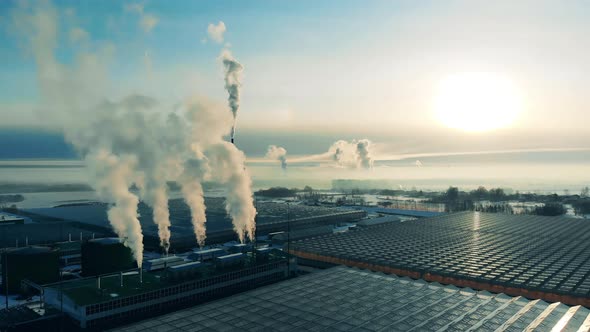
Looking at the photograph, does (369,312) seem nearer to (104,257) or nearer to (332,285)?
(332,285)

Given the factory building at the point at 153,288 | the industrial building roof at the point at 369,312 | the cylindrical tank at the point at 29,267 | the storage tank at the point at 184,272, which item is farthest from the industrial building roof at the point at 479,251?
the cylindrical tank at the point at 29,267

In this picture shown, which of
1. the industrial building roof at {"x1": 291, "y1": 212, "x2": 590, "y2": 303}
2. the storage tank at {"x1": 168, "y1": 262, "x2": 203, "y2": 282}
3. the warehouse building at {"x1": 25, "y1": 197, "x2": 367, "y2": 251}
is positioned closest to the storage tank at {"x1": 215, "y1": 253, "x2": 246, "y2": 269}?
the storage tank at {"x1": 168, "y1": 262, "x2": 203, "y2": 282}

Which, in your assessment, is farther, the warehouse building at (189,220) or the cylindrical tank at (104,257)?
the warehouse building at (189,220)

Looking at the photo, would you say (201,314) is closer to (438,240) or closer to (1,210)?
(438,240)

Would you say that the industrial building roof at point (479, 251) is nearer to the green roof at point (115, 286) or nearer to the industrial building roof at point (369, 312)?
the industrial building roof at point (369, 312)

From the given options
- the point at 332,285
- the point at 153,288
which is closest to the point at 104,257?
the point at 153,288

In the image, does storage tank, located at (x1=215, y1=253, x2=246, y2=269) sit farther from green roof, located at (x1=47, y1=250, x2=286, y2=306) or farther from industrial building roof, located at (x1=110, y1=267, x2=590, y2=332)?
industrial building roof, located at (x1=110, y1=267, x2=590, y2=332)
